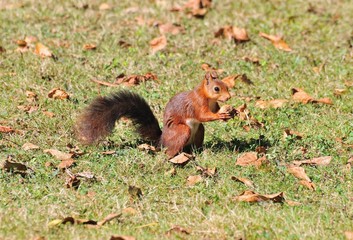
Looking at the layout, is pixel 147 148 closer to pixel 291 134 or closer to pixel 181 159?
pixel 181 159

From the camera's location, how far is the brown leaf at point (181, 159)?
204 inches

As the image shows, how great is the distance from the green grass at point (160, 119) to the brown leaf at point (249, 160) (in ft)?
0.20

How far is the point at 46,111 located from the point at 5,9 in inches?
113

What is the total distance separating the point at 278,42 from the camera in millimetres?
7977

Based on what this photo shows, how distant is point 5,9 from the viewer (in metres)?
8.61

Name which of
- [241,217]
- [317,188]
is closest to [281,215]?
[241,217]

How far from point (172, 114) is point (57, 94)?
4.49 feet

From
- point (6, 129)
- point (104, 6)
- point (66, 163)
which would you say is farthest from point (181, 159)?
point (104, 6)

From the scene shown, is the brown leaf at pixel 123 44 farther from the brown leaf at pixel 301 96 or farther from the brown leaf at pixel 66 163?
the brown leaf at pixel 66 163

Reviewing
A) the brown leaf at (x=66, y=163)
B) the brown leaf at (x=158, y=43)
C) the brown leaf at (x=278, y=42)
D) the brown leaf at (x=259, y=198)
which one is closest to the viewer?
the brown leaf at (x=259, y=198)

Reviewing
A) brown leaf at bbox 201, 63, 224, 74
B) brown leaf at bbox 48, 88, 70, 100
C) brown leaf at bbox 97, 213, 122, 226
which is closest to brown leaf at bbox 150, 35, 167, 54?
brown leaf at bbox 201, 63, 224, 74

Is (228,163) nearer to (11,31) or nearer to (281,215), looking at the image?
(281,215)

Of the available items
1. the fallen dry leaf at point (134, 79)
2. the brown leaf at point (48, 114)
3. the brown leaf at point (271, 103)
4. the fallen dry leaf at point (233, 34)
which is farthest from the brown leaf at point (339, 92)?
the brown leaf at point (48, 114)

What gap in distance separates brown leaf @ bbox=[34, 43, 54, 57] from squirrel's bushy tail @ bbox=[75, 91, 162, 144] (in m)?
1.99
